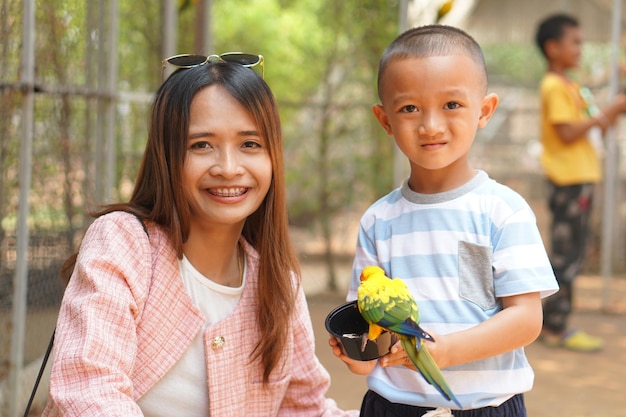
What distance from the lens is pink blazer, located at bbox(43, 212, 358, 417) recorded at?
173 centimetres

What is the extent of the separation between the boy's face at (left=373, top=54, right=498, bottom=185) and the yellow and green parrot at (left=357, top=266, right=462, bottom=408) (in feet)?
1.20

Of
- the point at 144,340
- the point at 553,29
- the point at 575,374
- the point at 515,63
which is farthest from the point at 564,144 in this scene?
the point at 144,340

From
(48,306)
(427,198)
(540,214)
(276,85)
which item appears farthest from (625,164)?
(427,198)

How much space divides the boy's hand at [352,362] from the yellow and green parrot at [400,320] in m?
0.12

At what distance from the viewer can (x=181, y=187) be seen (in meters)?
2.00

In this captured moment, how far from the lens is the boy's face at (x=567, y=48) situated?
545 cm

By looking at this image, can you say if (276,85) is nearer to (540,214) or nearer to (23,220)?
(540,214)

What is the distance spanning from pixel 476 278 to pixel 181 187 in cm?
72

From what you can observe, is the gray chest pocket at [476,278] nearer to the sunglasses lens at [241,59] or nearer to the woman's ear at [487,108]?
the woman's ear at [487,108]

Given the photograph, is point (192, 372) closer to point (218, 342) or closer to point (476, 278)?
point (218, 342)

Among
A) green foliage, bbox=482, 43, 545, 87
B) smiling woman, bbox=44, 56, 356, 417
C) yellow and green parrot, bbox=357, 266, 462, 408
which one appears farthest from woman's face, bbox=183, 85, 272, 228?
green foliage, bbox=482, 43, 545, 87

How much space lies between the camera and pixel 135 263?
6.21 ft

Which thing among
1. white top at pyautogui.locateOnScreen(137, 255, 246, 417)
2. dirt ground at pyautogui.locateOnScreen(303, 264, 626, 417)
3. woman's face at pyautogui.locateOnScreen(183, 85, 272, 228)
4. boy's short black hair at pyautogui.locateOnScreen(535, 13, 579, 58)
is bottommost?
dirt ground at pyautogui.locateOnScreen(303, 264, 626, 417)

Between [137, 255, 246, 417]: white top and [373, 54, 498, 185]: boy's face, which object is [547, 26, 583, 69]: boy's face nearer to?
[373, 54, 498, 185]: boy's face
